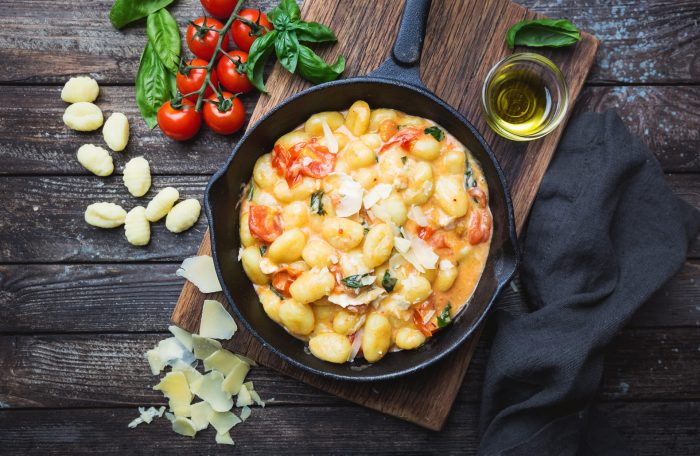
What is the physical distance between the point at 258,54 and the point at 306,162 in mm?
465

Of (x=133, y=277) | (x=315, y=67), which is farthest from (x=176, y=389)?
(x=315, y=67)

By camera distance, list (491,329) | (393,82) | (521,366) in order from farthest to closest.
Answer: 1. (491,329)
2. (521,366)
3. (393,82)

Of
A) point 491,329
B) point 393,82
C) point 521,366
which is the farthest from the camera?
point 491,329

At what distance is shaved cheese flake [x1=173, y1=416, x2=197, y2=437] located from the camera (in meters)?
2.17

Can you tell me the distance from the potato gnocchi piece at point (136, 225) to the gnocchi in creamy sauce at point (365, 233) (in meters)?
0.47

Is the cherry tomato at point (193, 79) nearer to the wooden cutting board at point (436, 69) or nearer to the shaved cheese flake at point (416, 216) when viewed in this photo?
the wooden cutting board at point (436, 69)

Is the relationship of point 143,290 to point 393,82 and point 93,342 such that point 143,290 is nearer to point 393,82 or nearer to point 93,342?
point 93,342

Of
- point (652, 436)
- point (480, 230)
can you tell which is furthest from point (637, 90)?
point (652, 436)

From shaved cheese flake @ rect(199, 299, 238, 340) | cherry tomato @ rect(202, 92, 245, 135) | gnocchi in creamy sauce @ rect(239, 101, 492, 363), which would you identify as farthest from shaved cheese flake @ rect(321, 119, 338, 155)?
shaved cheese flake @ rect(199, 299, 238, 340)

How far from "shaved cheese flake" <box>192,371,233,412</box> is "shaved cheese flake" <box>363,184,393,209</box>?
0.90 metres

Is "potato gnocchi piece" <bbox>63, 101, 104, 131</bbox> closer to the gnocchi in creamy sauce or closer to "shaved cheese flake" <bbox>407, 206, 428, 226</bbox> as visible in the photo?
the gnocchi in creamy sauce

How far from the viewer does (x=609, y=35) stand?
87.0 inches


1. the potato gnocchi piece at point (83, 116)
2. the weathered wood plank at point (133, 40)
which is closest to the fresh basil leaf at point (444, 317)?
the weathered wood plank at point (133, 40)

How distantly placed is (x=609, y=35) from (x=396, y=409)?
1.64 meters
